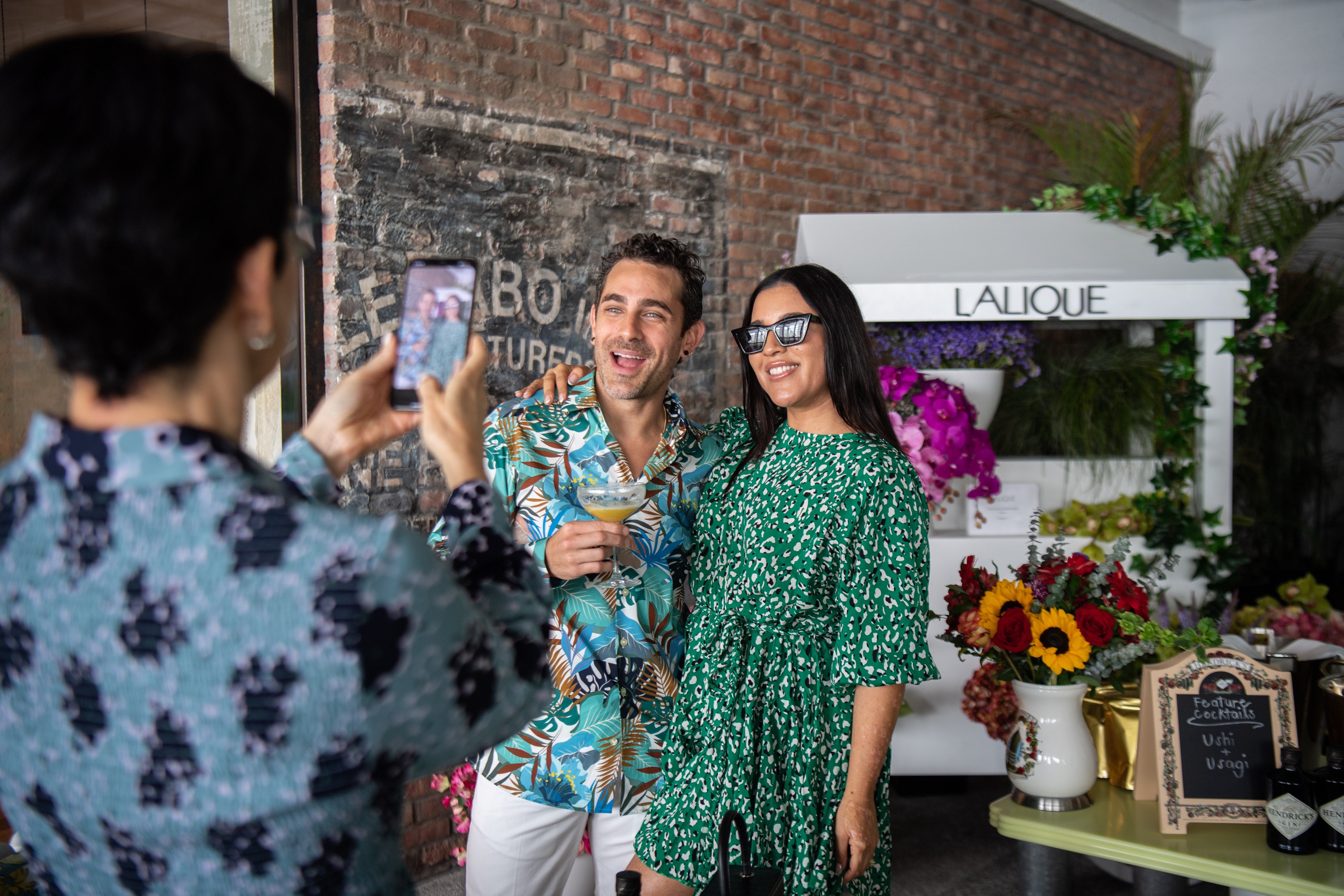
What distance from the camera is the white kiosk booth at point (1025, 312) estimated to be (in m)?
3.40

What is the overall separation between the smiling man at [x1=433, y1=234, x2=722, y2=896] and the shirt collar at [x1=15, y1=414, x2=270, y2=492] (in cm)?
94

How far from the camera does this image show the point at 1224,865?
6.16 ft

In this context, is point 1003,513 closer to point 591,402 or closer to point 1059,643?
point 1059,643

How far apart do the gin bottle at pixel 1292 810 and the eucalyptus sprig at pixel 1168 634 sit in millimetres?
257

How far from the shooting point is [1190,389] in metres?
3.48

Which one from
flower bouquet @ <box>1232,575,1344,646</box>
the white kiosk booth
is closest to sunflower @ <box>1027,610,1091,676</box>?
flower bouquet @ <box>1232,575,1344,646</box>

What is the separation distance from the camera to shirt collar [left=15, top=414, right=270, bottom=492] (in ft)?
2.47

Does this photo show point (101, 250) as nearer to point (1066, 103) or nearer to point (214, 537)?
point (214, 537)

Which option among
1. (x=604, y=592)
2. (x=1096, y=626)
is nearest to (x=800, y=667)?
(x=604, y=592)

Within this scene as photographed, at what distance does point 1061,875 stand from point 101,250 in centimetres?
226

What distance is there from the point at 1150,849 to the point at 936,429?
1.54 metres

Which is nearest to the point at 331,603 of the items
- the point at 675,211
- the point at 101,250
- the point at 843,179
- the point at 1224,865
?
the point at 101,250

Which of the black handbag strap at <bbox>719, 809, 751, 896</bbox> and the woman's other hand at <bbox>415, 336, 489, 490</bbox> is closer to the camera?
the woman's other hand at <bbox>415, 336, 489, 490</bbox>

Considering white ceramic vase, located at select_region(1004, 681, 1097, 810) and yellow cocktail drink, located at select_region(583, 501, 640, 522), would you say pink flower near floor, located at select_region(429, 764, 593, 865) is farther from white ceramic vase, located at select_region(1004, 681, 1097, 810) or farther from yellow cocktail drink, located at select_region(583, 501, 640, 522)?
white ceramic vase, located at select_region(1004, 681, 1097, 810)
